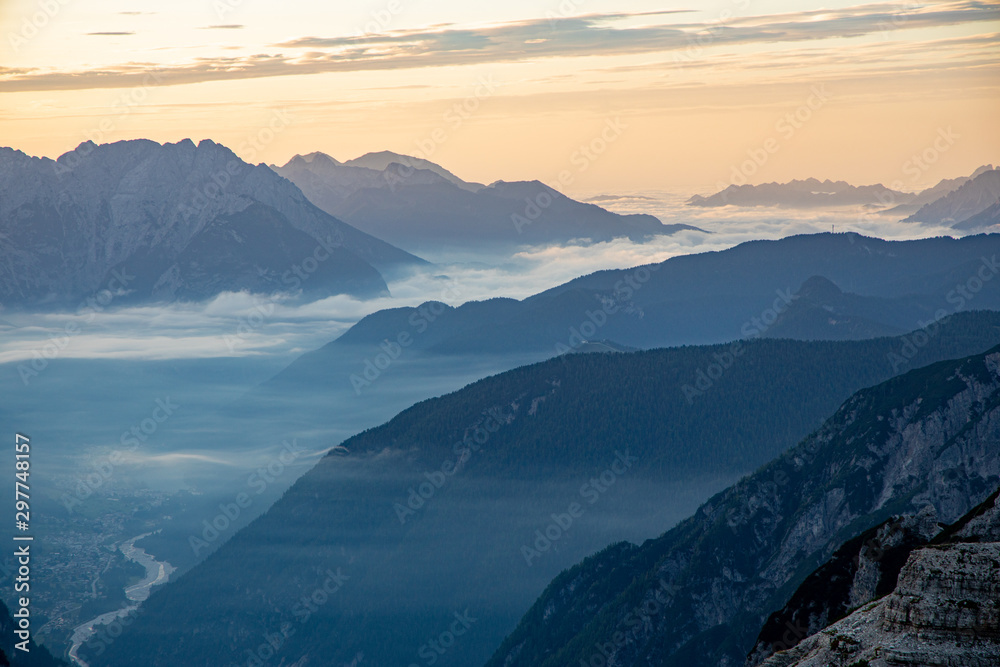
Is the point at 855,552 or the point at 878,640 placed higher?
the point at 878,640

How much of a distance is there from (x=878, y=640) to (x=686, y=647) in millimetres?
143860

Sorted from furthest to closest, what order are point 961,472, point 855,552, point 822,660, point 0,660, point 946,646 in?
point 961,472, point 0,660, point 855,552, point 822,660, point 946,646

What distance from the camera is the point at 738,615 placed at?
649ft

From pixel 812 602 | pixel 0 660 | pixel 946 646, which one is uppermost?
pixel 946 646

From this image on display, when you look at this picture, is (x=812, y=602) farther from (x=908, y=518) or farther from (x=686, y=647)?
(x=686, y=647)

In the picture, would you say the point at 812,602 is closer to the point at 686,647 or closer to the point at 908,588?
the point at 908,588

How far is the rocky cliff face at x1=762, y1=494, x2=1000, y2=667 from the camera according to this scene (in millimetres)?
56938

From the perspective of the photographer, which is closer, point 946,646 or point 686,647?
point 946,646

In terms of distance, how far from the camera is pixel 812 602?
347 ft

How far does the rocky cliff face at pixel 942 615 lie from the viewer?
5694cm

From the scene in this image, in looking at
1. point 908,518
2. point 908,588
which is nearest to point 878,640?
point 908,588

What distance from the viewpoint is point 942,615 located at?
5784 cm

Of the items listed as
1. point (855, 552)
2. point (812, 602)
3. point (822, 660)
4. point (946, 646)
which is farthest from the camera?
point (855, 552)

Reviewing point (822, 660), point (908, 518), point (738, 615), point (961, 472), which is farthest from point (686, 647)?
point (822, 660)
